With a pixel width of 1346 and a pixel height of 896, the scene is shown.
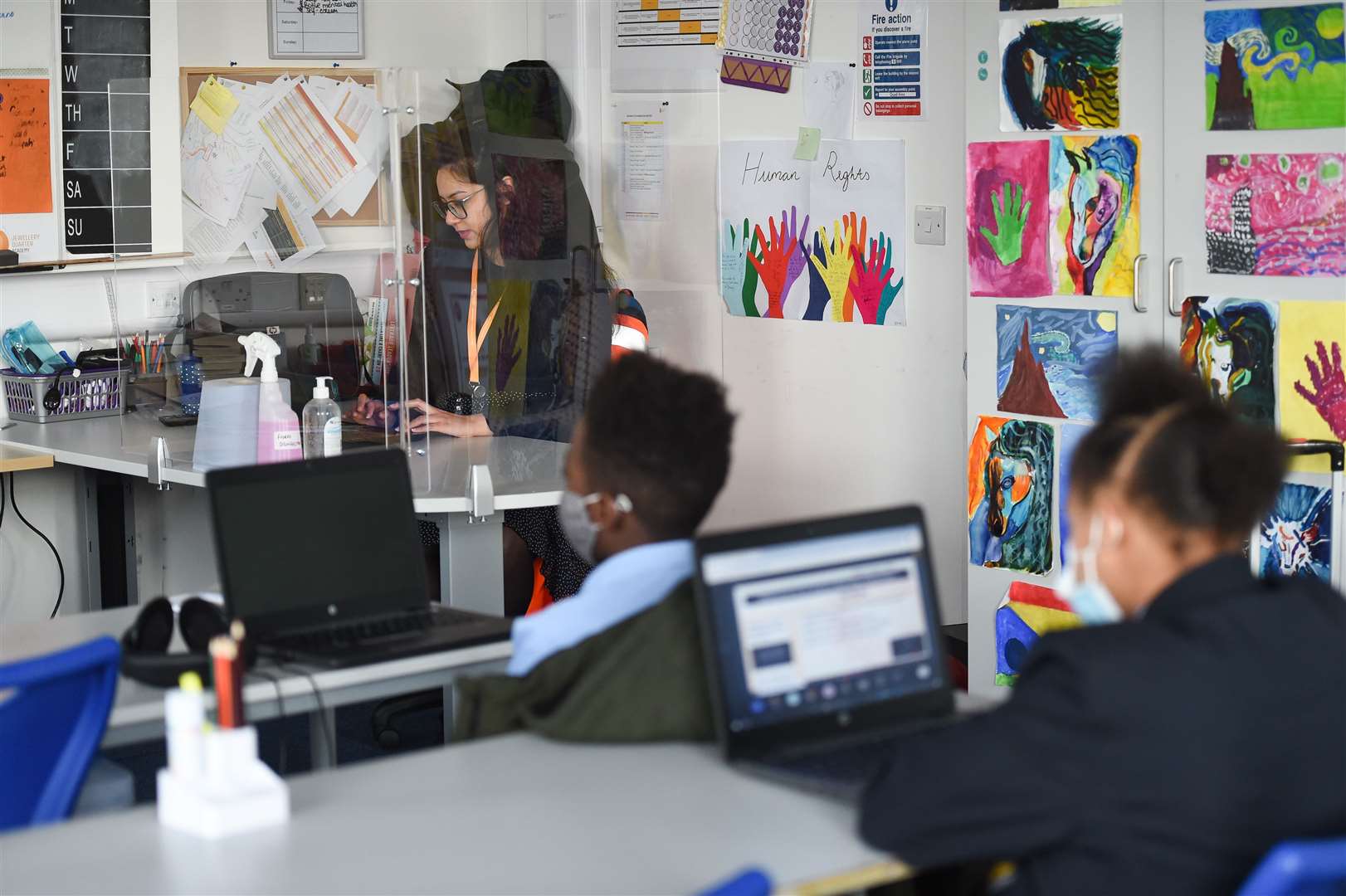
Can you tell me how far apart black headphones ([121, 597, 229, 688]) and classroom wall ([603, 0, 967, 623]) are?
1.92 meters

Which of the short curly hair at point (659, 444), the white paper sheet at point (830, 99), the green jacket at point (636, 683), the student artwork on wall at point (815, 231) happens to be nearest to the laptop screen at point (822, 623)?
the green jacket at point (636, 683)

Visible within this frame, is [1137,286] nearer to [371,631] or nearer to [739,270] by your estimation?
[739,270]

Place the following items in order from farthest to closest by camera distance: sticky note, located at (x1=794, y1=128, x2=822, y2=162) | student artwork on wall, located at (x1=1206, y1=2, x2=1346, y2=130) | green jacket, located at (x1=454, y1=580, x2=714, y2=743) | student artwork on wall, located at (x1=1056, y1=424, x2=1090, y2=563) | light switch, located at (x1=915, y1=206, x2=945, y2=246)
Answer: sticky note, located at (x1=794, y1=128, x2=822, y2=162), light switch, located at (x1=915, y1=206, x2=945, y2=246), student artwork on wall, located at (x1=1056, y1=424, x2=1090, y2=563), student artwork on wall, located at (x1=1206, y1=2, x2=1346, y2=130), green jacket, located at (x1=454, y1=580, x2=714, y2=743)

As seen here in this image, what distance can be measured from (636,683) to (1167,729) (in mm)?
671

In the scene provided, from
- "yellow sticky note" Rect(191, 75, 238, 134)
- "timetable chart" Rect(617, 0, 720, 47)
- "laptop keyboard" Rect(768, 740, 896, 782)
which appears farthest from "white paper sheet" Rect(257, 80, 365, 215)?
"laptop keyboard" Rect(768, 740, 896, 782)

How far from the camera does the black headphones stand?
82.3 inches

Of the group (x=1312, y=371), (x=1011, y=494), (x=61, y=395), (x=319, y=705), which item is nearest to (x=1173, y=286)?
(x=1312, y=371)

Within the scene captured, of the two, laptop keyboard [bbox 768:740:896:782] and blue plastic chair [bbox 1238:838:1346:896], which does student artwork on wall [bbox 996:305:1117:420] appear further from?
blue plastic chair [bbox 1238:838:1346:896]

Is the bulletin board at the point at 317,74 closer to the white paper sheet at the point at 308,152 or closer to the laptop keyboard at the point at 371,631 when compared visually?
the white paper sheet at the point at 308,152

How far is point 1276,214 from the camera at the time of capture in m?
3.07

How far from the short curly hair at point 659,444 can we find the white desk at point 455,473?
3.83 ft

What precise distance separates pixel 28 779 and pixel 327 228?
1.80 m

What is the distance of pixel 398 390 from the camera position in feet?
10.8

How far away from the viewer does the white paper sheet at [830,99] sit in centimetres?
430
